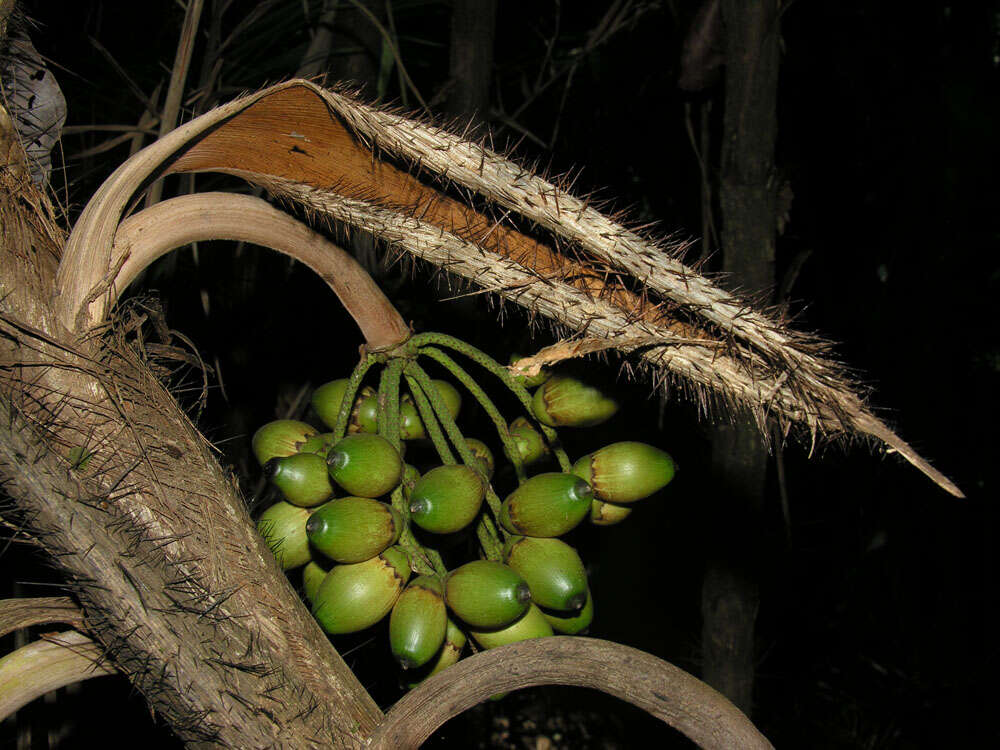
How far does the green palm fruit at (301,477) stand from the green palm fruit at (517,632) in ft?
0.56

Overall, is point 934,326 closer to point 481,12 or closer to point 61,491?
point 481,12

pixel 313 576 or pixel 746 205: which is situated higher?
pixel 746 205

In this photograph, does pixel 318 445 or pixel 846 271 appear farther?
pixel 846 271

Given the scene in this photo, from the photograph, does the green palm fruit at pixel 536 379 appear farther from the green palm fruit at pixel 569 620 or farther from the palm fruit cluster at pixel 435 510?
the green palm fruit at pixel 569 620

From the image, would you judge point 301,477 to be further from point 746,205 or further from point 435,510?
point 746,205

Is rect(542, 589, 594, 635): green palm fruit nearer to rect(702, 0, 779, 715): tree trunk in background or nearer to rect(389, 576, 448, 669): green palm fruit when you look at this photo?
rect(389, 576, 448, 669): green palm fruit

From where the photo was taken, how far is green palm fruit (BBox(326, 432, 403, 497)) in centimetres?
54

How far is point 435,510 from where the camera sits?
1.74 ft

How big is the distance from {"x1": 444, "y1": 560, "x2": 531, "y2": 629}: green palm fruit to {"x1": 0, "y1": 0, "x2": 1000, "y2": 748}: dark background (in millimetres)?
580

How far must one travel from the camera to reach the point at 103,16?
1.14 meters

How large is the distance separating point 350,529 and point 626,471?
0.74 feet

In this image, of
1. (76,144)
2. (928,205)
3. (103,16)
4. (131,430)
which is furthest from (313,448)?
(928,205)

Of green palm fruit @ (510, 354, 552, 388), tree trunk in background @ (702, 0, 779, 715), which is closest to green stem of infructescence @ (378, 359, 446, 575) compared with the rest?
green palm fruit @ (510, 354, 552, 388)

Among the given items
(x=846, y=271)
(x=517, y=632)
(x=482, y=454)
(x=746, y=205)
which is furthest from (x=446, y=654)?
(x=846, y=271)
